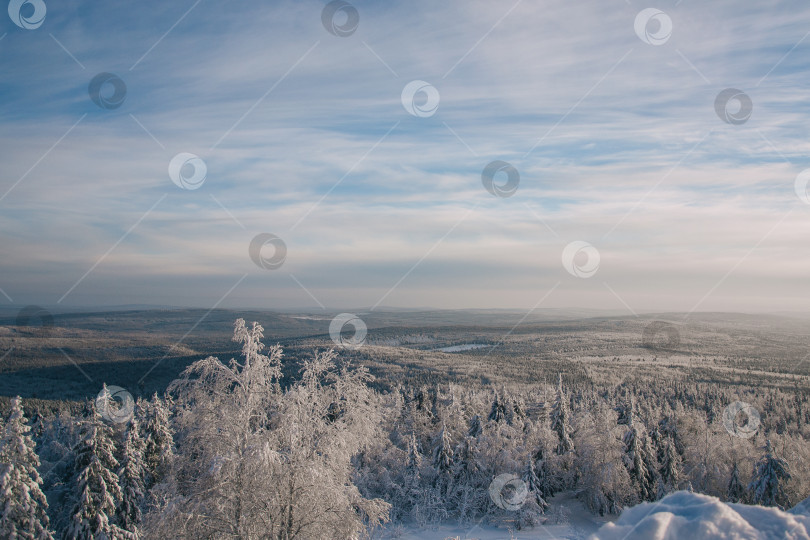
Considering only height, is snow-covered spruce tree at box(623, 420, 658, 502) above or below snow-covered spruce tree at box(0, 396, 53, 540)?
below

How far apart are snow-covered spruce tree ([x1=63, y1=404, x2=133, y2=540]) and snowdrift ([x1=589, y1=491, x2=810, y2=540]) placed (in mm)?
27050

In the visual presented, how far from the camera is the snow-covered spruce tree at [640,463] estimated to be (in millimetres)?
37188

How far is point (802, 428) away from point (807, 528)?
88075 mm

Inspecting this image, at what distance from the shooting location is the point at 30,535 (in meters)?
19.9

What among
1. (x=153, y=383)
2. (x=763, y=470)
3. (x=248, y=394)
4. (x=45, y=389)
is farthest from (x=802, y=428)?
(x=45, y=389)

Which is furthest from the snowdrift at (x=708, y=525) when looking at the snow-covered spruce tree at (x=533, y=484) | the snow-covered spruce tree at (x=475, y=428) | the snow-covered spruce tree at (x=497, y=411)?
the snow-covered spruce tree at (x=497, y=411)

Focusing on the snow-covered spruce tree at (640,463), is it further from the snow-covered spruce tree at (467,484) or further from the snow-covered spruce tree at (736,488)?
the snow-covered spruce tree at (467,484)

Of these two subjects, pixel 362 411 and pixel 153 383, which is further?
pixel 153 383

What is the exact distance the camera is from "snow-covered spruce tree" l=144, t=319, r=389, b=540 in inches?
487

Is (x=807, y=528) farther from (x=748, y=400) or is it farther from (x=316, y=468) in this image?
(x=748, y=400)

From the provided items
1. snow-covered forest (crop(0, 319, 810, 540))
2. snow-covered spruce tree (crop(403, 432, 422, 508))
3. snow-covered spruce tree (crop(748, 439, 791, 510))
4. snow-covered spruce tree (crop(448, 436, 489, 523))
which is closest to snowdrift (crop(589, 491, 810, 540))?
snow-covered forest (crop(0, 319, 810, 540))

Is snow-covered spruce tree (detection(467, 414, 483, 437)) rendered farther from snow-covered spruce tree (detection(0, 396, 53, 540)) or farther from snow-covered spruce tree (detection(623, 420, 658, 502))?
snow-covered spruce tree (detection(0, 396, 53, 540))

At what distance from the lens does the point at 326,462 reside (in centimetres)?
1386

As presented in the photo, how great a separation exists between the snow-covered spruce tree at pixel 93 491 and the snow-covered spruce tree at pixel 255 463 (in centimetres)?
1330
